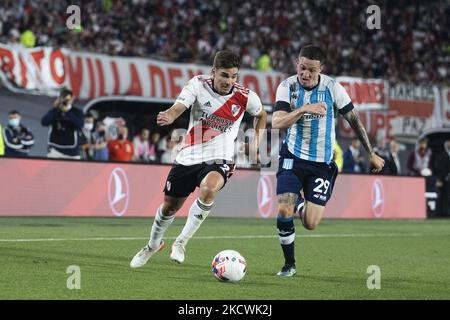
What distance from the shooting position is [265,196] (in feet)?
68.8

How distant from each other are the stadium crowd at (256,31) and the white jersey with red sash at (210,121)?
14.6 m

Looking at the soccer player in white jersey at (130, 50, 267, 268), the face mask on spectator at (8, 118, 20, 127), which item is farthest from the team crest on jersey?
the face mask on spectator at (8, 118, 20, 127)

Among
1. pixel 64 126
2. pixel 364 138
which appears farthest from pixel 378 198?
pixel 364 138

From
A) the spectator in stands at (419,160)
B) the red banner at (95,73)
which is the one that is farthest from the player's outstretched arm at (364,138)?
the spectator in stands at (419,160)

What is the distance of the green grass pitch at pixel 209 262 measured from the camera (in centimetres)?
810

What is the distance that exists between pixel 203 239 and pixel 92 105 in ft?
34.4

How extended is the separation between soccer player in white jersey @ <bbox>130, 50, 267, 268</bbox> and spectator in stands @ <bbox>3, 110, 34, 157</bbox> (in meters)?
10.0

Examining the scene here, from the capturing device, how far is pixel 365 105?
28.3m

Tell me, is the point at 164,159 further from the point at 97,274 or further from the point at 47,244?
the point at 97,274

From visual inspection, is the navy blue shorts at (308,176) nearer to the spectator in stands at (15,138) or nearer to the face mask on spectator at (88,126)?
the spectator in stands at (15,138)

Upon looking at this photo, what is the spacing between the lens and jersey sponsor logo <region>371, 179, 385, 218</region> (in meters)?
23.0

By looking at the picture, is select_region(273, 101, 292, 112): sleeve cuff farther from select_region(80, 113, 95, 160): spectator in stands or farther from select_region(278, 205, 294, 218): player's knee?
select_region(80, 113, 95, 160): spectator in stands
